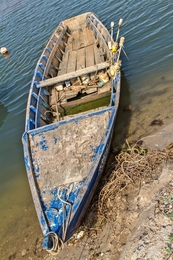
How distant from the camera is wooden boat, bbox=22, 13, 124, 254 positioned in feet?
15.7

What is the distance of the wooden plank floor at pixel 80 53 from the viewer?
902 cm

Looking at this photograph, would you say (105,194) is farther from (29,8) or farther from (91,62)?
(29,8)

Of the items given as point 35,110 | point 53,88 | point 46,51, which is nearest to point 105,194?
point 35,110

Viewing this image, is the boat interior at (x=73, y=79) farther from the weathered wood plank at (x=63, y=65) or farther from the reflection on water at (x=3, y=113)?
the reflection on water at (x=3, y=113)

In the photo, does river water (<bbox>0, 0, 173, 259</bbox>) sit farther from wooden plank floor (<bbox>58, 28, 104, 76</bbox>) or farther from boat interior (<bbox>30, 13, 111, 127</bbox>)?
wooden plank floor (<bbox>58, 28, 104, 76</bbox>)

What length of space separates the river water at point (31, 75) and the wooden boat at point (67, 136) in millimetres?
1167

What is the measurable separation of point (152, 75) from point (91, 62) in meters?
2.17

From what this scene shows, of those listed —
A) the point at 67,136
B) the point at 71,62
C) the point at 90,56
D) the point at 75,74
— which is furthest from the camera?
the point at 71,62

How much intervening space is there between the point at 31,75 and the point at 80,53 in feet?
8.31

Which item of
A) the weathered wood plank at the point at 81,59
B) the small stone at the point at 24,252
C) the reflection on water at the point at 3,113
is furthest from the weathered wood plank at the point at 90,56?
the small stone at the point at 24,252

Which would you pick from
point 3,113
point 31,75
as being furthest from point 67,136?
point 31,75

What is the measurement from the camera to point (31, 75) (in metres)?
11.1

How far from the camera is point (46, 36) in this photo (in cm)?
1403

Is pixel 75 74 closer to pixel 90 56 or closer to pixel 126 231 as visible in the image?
pixel 90 56
